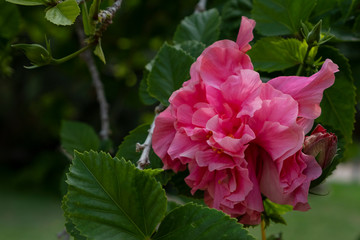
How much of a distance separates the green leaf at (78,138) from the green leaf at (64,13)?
0.88 ft

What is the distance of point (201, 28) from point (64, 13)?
25 cm

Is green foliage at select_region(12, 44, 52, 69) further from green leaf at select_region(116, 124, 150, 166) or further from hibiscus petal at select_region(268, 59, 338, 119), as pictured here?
hibiscus petal at select_region(268, 59, 338, 119)

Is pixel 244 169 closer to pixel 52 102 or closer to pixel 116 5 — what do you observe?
pixel 116 5

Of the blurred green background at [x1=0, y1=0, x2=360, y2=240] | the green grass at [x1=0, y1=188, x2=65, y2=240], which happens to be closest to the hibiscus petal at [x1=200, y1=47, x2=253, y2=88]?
the blurred green background at [x1=0, y1=0, x2=360, y2=240]

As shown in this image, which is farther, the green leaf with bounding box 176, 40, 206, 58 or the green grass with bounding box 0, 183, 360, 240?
the green grass with bounding box 0, 183, 360, 240

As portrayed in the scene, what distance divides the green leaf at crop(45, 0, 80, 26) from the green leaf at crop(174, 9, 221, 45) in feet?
0.77

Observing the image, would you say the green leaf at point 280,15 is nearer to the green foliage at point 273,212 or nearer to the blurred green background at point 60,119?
the green foliage at point 273,212

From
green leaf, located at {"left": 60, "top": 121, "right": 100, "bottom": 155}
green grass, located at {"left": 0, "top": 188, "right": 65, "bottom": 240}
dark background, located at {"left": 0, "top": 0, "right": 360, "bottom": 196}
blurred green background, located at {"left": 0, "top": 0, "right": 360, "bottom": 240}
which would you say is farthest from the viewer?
green grass, located at {"left": 0, "top": 188, "right": 65, "bottom": 240}

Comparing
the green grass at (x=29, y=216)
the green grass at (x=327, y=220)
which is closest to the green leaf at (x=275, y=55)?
the green grass at (x=327, y=220)

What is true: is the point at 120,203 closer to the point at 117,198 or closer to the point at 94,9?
the point at 117,198

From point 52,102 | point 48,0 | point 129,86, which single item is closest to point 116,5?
point 48,0

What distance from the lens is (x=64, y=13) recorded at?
412mm

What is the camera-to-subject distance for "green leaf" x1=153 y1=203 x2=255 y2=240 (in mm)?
334

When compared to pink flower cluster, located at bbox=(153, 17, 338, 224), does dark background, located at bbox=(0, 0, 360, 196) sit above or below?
below
